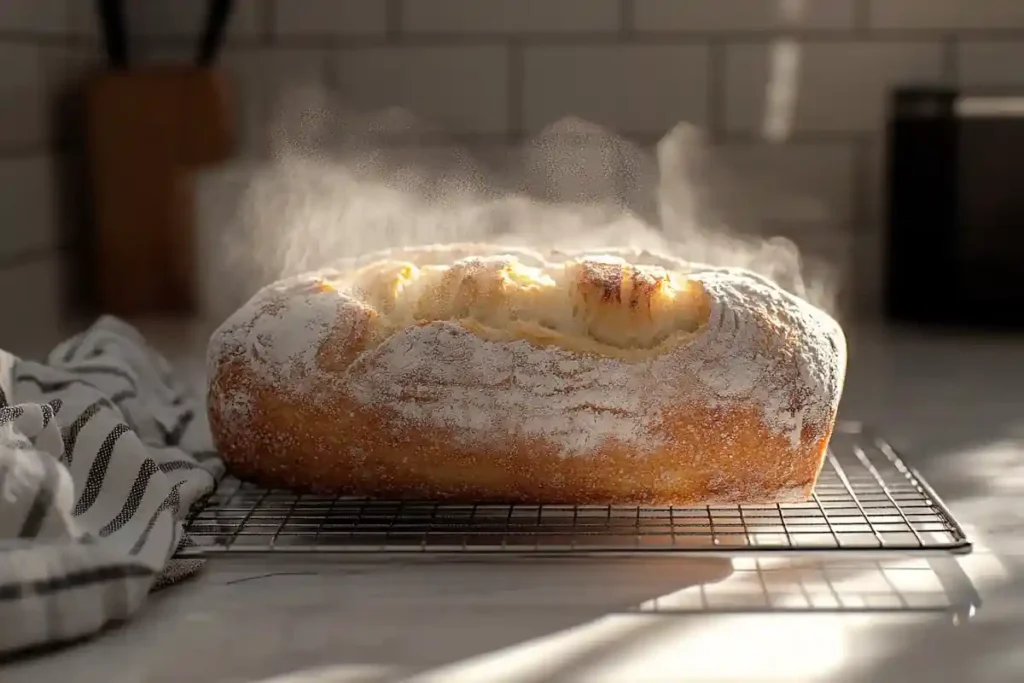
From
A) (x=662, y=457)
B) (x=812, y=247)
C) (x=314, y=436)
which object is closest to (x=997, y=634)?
(x=662, y=457)

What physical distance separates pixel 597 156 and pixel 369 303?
0.25 metres

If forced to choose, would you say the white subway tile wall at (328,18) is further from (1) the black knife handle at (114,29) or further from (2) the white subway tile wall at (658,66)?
(1) the black knife handle at (114,29)

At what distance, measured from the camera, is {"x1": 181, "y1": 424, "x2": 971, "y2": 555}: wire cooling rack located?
714mm

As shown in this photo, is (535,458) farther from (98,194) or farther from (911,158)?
(98,194)

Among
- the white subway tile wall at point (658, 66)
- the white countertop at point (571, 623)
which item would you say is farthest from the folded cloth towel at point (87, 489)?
the white subway tile wall at point (658, 66)

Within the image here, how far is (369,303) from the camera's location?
34.3 inches

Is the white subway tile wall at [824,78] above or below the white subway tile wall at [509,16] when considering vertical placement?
Result: below

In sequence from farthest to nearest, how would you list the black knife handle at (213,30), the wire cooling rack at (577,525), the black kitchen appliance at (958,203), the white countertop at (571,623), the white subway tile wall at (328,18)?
the white subway tile wall at (328,18), the black knife handle at (213,30), the black kitchen appliance at (958,203), the wire cooling rack at (577,525), the white countertop at (571,623)

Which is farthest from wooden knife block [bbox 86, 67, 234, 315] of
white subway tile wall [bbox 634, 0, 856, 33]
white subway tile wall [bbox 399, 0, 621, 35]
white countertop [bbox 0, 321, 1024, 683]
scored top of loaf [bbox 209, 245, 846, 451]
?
white countertop [bbox 0, 321, 1024, 683]

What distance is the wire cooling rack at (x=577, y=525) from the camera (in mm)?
714

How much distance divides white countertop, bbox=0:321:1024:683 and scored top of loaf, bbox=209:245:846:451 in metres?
0.11

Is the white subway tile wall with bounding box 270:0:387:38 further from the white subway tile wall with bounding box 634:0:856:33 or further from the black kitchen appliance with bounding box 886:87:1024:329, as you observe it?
the black kitchen appliance with bounding box 886:87:1024:329

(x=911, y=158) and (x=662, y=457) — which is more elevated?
(x=911, y=158)

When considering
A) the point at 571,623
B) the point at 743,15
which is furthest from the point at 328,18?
the point at 571,623
